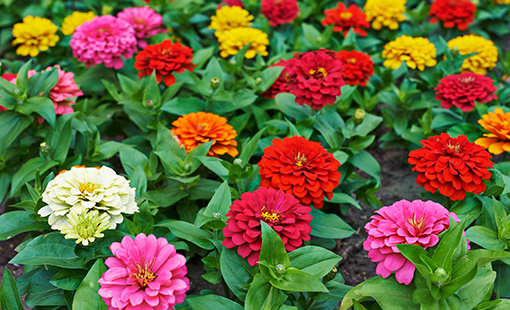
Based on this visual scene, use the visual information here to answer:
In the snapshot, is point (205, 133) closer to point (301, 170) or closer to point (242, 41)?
point (301, 170)

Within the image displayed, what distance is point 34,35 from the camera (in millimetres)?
2762

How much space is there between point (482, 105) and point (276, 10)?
162 centimetres

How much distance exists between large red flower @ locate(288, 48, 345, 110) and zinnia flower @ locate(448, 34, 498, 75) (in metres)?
1.12

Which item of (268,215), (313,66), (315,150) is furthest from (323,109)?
(268,215)

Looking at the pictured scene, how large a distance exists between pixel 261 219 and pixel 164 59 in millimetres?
1234

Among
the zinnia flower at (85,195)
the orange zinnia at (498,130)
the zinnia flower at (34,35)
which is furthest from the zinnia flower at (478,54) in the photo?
the zinnia flower at (34,35)

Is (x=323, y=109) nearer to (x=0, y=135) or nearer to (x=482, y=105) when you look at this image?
(x=482, y=105)

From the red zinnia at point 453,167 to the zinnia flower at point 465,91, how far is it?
556 mm

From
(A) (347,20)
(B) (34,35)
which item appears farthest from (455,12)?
(B) (34,35)

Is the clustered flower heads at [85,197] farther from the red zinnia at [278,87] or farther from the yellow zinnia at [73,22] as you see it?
the yellow zinnia at [73,22]

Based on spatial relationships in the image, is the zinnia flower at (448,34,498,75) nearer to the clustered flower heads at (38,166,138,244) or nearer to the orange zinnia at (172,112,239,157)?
the orange zinnia at (172,112,239,157)

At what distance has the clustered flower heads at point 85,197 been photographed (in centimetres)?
138

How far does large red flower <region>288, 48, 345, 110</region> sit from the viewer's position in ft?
6.18

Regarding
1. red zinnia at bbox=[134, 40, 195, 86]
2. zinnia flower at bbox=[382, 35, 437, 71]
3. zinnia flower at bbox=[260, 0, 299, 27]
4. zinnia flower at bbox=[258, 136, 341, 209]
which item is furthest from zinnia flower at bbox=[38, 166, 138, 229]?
zinnia flower at bbox=[260, 0, 299, 27]
